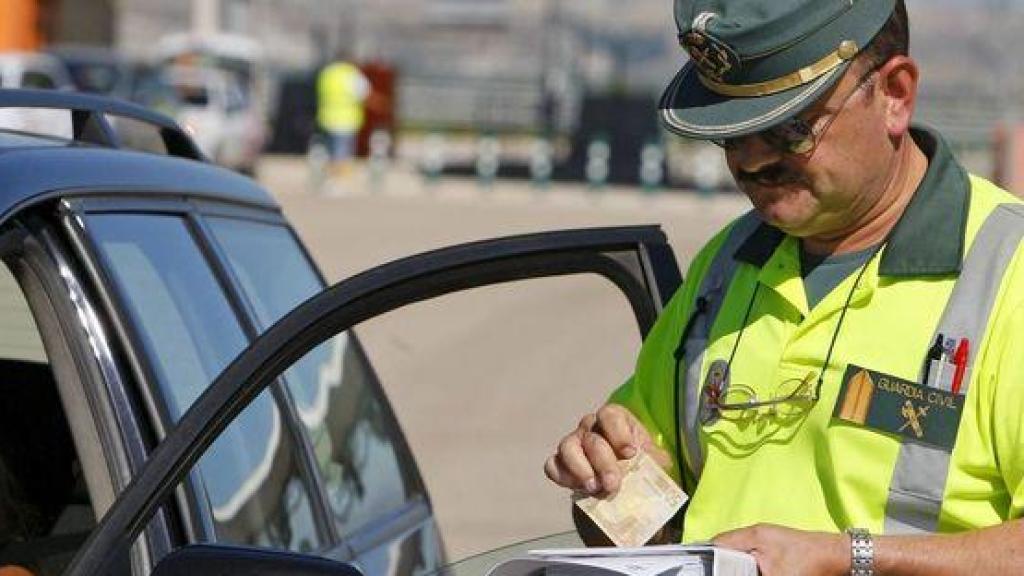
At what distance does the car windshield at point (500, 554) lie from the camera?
3137 mm

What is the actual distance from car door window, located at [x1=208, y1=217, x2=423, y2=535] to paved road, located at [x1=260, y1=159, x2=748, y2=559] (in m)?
3.86

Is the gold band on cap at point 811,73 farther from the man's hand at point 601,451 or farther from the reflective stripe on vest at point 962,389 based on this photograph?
the man's hand at point 601,451

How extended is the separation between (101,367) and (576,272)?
0.76 m

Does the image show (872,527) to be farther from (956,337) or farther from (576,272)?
(576,272)

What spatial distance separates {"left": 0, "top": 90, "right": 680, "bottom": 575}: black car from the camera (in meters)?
3.02

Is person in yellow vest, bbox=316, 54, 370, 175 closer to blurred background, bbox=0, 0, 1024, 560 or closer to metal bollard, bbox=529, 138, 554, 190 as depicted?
blurred background, bbox=0, 0, 1024, 560

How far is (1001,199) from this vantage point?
117 inches

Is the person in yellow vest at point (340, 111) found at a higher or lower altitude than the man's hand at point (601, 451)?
lower

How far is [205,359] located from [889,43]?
1.48 meters

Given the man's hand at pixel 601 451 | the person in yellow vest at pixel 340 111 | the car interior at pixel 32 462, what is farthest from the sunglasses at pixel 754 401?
the person in yellow vest at pixel 340 111

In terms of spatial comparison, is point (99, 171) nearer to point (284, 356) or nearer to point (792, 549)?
point (284, 356)

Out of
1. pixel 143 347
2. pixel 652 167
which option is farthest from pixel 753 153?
pixel 652 167

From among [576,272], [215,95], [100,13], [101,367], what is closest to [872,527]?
[576,272]

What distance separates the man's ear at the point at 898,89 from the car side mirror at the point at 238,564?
34.5 inches
